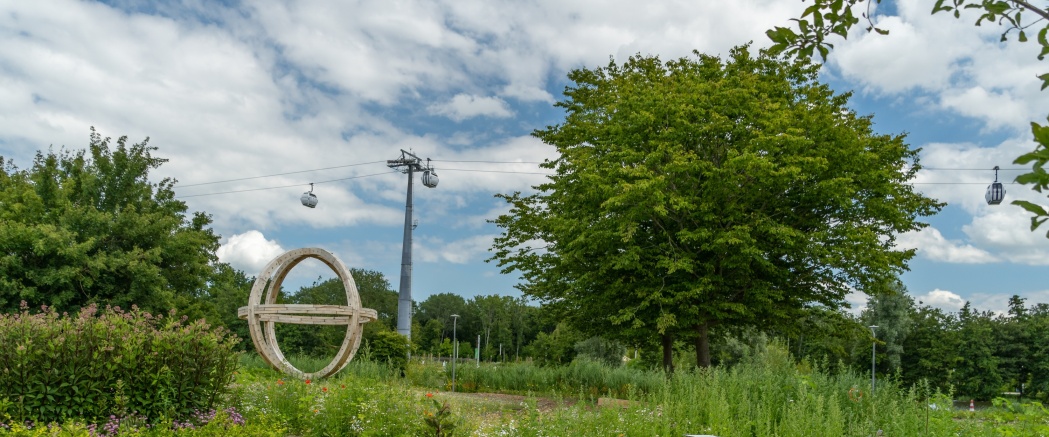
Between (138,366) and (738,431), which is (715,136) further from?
(138,366)

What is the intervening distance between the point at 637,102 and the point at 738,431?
1031cm

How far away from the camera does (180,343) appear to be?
7.62 meters

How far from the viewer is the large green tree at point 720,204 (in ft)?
47.1

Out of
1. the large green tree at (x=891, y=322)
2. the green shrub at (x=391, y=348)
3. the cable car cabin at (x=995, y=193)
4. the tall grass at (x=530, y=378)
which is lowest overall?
the tall grass at (x=530, y=378)

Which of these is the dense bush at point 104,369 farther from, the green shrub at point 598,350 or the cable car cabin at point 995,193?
A: the green shrub at point 598,350

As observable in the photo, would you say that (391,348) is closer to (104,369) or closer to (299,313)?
(299,313)

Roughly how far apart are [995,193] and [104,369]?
1558cm

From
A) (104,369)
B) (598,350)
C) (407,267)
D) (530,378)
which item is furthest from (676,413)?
(598,350)

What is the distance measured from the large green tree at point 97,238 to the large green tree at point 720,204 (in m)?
11.1

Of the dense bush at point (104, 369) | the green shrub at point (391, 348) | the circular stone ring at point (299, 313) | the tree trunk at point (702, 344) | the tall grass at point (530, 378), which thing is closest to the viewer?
the dense bush at point (104, 369)

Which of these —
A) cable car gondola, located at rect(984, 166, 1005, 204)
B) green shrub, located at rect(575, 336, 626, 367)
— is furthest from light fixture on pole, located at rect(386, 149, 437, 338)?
cable car gondola, located at rect(984, 166, 1005, 204)

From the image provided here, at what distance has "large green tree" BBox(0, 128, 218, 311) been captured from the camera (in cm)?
1766

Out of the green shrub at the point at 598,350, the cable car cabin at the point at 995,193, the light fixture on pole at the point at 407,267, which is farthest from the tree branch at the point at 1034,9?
the green shrub at the point at 598,350

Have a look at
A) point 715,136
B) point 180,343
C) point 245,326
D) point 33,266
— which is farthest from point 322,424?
point 245,326
